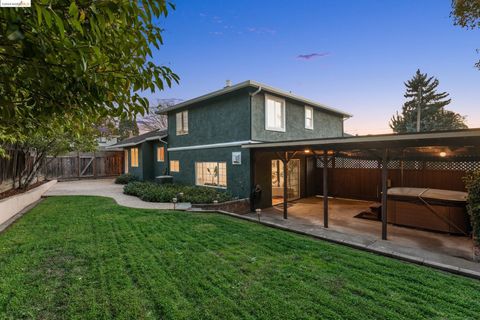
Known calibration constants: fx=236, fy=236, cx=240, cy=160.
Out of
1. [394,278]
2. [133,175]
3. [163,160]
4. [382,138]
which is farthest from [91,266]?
[133,175]

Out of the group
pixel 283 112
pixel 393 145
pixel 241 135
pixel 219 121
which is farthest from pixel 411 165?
pixel 219 121

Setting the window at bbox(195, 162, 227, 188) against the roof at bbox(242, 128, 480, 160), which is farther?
the window at bbox(195, 162, 227, 188)

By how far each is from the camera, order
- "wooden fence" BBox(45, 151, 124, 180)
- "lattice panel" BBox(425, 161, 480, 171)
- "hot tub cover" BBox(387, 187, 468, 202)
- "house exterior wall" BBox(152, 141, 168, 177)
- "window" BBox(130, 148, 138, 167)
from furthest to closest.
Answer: "wooden fence" BBox(45, 151, 124, 180)
"window" BBox(130, 148, 138, 167)
"house exterior wall" BBox(152, 141, 168, 177)
"lattice panel" BBox(425, 161, 480, 171)
"hot tub cover" BBox(387, 187, 468, 202)

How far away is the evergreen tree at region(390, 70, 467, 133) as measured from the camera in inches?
1291

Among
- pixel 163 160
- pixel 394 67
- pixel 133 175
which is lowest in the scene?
pixel 133 175

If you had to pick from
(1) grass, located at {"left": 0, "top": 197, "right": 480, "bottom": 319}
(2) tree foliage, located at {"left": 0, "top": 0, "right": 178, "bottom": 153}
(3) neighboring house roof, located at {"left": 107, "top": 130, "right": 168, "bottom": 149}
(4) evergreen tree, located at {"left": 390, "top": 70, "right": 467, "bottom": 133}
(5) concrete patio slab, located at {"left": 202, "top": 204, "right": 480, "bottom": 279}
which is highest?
(4) evergreen tree, located at {"left": 390, "top": 70, "right": 467, "bottom": 133}

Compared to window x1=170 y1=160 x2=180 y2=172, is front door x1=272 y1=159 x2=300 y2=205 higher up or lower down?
lower down

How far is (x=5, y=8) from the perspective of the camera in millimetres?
1311

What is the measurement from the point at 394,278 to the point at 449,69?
60.1ft

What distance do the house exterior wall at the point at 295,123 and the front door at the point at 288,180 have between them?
4.46ft

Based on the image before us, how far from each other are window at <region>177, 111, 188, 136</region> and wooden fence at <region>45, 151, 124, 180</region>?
11408 mm

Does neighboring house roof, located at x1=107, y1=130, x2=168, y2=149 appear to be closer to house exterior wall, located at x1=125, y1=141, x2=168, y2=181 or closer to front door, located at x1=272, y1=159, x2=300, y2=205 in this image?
house exterior wall, located at x1=125, y1=141, x2=168, y2=181

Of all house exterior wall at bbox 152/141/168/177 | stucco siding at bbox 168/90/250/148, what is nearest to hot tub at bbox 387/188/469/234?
stucco siding at bbox 168/90/250/148

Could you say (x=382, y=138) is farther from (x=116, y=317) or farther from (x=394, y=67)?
(x=394, y=67)
